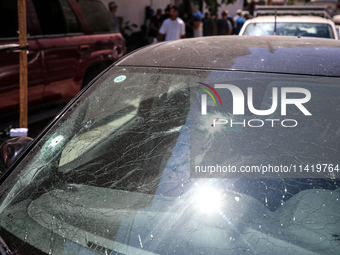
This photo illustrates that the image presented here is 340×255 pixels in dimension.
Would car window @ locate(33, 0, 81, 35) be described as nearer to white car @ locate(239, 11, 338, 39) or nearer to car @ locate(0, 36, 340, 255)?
white car @ locate(239, 11, 338, 39)

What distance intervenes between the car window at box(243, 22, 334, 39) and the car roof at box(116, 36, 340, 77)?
4.75m

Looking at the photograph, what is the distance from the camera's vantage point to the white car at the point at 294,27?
688cm

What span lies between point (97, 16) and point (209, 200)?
536 centimetres

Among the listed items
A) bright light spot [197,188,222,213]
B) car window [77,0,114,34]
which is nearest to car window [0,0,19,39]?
car window [77,0,114,34]

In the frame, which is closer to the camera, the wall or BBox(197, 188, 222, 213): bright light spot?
BBox(197, 188, 222, 213): bright light spot

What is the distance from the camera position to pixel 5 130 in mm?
4402

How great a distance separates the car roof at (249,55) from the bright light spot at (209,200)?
63 cm

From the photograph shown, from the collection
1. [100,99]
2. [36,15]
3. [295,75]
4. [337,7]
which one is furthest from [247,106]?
[337,7]

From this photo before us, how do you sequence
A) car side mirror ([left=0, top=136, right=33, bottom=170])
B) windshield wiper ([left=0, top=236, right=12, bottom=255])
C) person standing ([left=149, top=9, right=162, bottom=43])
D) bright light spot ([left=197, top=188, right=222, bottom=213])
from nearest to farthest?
windshield wiper ([left=0, top=236, right=12, bottom=255])
bright light spot ([left=197, top=188, right=222, bottom=213])
car side mirror ([left=0, top=136, right=33, bottom=170])
person standing ([left=149, top=9, right=162, bottom=43])

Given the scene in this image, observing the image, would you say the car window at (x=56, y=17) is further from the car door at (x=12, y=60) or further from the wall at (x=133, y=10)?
the wall at (x=133, y=10)

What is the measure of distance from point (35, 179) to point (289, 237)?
3.50 feet

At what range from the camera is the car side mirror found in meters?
2.03

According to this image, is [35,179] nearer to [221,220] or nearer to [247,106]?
[221,220]

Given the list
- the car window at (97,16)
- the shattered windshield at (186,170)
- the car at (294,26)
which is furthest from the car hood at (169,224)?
the car at (294,26)
